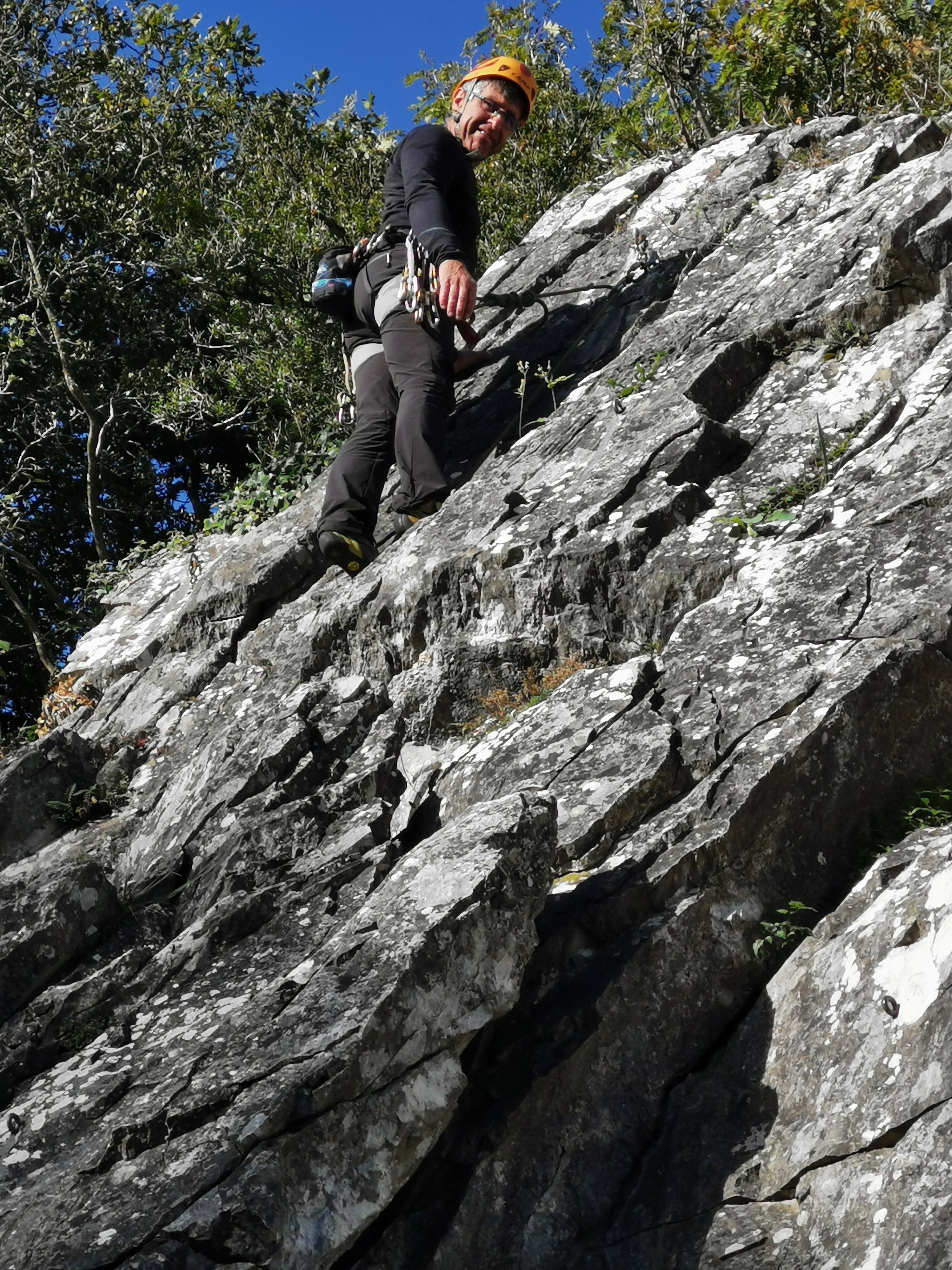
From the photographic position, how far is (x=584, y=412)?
7.05 metres

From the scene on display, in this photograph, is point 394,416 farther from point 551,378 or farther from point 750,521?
point 750,521

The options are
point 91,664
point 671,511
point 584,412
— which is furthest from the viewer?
point 91,664

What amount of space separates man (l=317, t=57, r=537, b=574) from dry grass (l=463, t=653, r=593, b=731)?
1.46 metres

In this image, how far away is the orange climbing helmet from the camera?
741 cm

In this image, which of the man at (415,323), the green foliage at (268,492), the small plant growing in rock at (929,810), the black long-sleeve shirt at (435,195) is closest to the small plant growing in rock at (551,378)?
the man at (415,323)

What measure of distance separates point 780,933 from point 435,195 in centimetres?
492

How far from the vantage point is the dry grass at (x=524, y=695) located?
214 inches

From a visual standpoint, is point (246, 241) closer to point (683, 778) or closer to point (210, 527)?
point (210, 527)

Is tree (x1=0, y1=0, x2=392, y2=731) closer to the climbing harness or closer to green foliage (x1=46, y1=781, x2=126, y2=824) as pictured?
the climbing harness

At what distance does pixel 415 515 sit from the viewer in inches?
266

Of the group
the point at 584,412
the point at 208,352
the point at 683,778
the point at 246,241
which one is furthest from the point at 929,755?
the point at 208,352

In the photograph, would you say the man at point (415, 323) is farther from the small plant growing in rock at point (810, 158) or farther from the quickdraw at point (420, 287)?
the small plant growing in rock at point (810, 158)

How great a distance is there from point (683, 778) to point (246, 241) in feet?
33.9

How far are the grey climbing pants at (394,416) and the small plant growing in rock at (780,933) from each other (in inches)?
137
